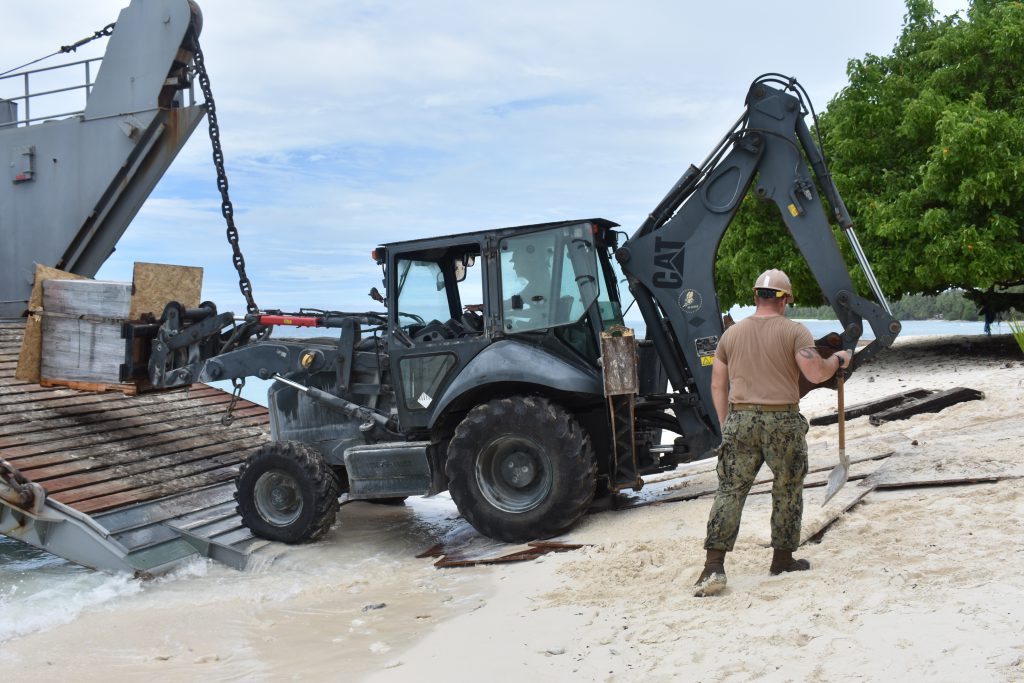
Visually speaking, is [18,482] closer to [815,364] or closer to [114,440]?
[114,440]

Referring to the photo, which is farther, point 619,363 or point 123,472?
point 123,472

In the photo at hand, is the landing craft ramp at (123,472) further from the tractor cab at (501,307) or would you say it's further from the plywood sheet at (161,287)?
the tractor cab at (501,307)

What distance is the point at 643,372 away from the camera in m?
8.60

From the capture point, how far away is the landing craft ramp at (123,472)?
27.1 feet

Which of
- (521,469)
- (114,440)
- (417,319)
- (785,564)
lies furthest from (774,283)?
(114,440)

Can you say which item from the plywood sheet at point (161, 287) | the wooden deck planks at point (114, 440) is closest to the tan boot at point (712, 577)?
the wooden deck planks at point (114, 440)

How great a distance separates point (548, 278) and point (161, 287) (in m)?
4.36

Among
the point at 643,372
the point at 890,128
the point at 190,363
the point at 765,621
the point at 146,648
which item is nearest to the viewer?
the point at 765,621

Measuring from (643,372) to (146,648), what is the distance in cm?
449

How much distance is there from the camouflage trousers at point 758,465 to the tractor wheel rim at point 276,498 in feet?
14.5

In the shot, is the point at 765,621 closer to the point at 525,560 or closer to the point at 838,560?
the point at 838,560

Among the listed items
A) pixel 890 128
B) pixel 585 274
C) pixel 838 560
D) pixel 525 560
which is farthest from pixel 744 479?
pixel 890 128

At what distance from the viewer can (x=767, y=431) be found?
5.54 m

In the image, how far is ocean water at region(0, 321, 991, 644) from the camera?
25.0 ft
